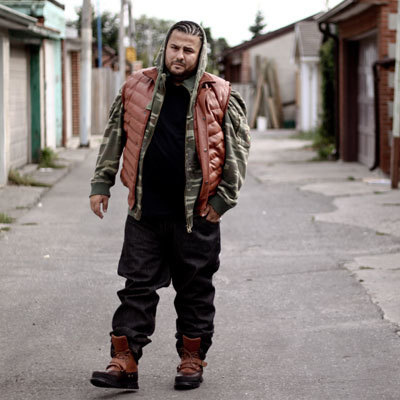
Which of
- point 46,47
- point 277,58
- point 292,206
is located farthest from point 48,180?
point 277,58

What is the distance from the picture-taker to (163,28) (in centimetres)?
9631

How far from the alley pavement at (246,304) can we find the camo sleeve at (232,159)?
95 centimetres

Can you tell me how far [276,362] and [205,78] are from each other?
1646 millimetres

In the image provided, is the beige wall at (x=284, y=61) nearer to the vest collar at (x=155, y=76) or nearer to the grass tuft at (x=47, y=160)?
the grass tuft at (x=47, y=160)

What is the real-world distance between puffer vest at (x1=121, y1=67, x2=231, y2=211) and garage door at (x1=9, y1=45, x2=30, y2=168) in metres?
10.9

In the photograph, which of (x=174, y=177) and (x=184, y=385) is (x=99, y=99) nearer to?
(x=174, y=177)

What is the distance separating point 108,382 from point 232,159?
4.07 feet

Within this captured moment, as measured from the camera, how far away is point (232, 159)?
462 cm

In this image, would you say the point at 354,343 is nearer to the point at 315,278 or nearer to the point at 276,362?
the point at 276,362

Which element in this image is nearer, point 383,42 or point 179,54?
point 179,54

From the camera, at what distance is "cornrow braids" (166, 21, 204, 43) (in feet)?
14.8

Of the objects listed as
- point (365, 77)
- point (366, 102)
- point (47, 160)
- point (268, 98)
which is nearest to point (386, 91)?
point (366, 102)

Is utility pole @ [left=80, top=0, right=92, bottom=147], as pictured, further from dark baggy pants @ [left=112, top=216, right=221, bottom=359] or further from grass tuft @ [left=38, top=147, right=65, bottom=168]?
dark baggy pants @ [left=112, top=216, right=221, bottom=359]

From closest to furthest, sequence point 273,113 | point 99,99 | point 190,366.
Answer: point 190,366, point 99,99, point 273,113
